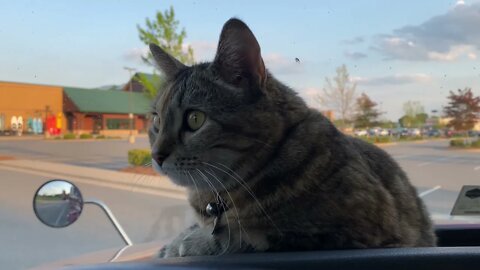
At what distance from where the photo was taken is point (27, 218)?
5586mm

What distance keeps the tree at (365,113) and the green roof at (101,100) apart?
2.76 meters

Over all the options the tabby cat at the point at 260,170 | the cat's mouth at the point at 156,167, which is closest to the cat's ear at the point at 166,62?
the tabby cat at the point at 260,170

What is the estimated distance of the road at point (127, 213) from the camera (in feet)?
13.1

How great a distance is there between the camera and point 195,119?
1638 millimetres

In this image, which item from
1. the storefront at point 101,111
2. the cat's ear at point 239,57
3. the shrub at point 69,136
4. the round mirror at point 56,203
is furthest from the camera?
the shrub at point 69,136

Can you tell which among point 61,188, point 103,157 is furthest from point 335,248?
point 103,157

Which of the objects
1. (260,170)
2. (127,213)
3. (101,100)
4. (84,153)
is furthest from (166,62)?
(84,153)

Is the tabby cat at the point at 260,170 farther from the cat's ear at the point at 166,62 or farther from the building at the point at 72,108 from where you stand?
the building at the point at 72,108

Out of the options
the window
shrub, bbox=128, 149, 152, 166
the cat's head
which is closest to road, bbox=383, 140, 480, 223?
shrub, bbox=128, 149, 152, 166

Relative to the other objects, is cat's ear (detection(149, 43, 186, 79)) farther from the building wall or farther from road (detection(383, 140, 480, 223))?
the building wall

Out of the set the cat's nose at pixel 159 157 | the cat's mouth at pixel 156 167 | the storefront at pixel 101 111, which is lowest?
the cat's mouth at pixel 156 167

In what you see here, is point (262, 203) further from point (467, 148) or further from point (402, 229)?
point (467, 148)

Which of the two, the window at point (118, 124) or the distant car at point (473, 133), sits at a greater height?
the window at point (118, 124)

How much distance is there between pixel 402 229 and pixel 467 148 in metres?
3.36
